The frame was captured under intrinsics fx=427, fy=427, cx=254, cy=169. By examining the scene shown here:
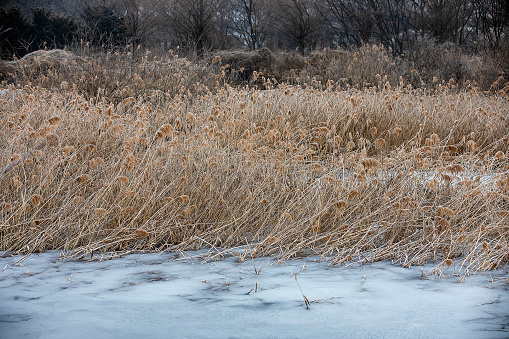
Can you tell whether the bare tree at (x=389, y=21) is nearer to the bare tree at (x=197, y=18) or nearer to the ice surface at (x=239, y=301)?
the bare tree at (x=197, y=18)

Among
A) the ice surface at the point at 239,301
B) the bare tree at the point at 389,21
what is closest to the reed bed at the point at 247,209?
the ice surface at the point at 239,301

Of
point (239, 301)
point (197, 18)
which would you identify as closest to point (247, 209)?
point (239, 301)

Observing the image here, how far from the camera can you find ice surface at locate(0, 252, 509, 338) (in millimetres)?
1440

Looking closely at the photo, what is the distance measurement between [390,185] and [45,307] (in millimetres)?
2352

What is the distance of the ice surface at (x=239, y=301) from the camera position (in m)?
1.44

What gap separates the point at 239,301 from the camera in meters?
1.70

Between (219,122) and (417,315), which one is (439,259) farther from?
(219,122)

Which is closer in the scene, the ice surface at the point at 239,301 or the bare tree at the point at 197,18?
the ice surface at the point at 239,301

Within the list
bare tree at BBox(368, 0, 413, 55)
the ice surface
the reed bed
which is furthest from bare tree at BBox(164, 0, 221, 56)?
the ice surface

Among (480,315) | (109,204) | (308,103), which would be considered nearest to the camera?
(480,315)

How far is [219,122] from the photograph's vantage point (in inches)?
192

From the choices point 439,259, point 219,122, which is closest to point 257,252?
point 439,259

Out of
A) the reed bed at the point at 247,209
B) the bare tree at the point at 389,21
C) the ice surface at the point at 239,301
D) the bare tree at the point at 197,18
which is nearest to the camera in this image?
the ice surface at the point at 239,301

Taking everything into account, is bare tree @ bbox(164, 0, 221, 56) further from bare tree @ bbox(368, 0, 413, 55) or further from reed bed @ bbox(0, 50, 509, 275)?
reed bed @ bbox(0, 50, 509, 275)
